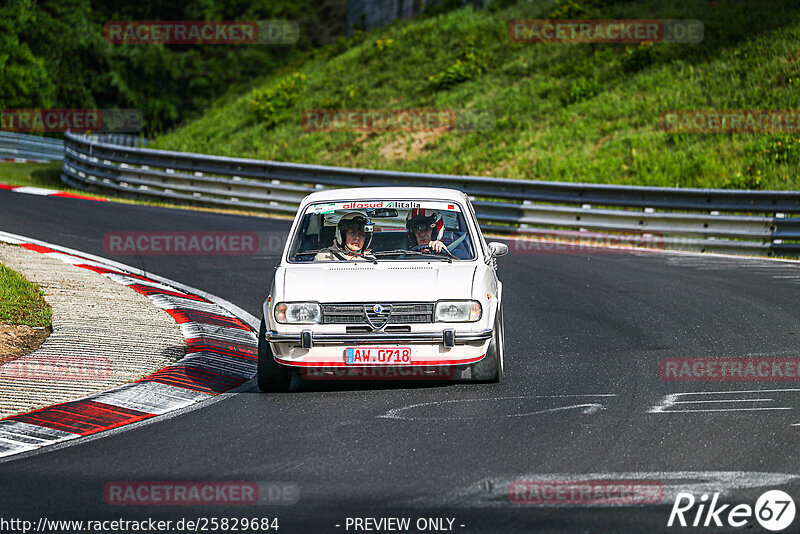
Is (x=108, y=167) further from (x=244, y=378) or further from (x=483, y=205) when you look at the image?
(x=244, y=378)

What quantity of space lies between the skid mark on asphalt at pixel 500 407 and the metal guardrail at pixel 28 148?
109ft

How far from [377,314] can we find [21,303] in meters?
4.61

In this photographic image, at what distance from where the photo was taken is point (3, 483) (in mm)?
5516

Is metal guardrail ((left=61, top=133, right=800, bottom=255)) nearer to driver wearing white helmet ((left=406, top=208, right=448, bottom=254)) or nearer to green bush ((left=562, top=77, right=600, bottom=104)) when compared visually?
green bush ((left=562, top=77, right=600, bottom=104))

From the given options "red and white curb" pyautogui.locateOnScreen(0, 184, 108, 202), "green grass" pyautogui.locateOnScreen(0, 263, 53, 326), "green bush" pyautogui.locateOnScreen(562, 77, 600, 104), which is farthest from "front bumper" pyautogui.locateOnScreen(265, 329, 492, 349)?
"green bush" pyautogui.locateOnScreen(562, 77, 600, 104)

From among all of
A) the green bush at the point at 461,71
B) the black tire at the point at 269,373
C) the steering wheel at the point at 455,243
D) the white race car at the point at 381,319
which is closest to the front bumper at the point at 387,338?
the white race car at the point at 381,319

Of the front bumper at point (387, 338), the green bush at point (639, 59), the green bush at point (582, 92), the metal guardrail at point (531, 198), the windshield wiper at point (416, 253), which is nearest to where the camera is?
the front bumper at point (387, 338)

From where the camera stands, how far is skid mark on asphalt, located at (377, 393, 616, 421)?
23.1 feet

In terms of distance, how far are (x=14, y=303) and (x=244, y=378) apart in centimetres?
319

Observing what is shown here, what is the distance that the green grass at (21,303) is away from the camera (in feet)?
32.4

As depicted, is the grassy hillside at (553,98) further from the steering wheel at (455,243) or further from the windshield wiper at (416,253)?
the windshield wiper at (416,253)

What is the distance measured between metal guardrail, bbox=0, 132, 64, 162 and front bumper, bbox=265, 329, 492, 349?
32.6 metres

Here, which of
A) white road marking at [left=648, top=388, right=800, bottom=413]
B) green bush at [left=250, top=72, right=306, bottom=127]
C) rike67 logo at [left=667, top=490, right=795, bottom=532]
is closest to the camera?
rike67 logo at [left=667, top=490, right=795, bottom=532]

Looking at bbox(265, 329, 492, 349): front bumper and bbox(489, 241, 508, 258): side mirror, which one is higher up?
bbox(489, 241, 508, 258): side mirror
